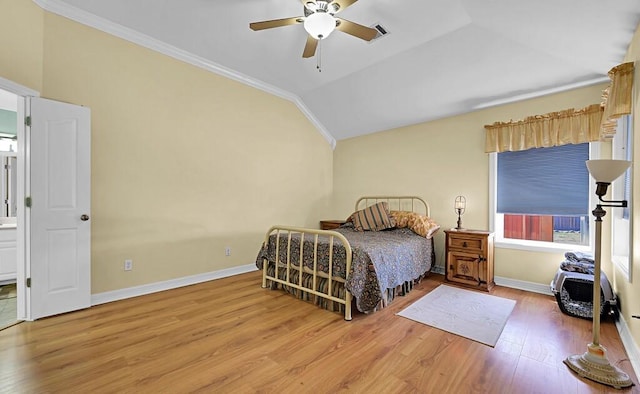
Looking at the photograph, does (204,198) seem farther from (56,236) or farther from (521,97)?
(521,97)

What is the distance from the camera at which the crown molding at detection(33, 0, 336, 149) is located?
9.18 ft

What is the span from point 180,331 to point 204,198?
1929 mm

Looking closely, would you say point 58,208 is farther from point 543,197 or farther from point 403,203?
point 543,197

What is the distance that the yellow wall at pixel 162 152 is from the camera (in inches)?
115

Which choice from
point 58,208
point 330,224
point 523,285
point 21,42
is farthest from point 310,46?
point 523,285

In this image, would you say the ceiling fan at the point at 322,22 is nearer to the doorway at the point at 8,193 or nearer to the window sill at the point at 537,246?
the window sill at the point at 537,246

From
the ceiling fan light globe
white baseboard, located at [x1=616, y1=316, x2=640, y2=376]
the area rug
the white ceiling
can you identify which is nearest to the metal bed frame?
the area rug

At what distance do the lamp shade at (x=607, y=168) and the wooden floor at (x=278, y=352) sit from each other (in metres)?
1.34

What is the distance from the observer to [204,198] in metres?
3.92

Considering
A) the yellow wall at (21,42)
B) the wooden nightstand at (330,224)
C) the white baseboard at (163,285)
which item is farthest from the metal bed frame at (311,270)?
the yellow wall at (21,42)

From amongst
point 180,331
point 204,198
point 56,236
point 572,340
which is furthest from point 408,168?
point 56,236

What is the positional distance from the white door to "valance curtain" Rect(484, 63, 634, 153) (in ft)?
15.9

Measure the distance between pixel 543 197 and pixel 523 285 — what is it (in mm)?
1175

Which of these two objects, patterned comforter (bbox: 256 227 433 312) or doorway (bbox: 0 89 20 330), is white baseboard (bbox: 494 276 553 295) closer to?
patterned comforter (bbox: 256 227 433 312)
